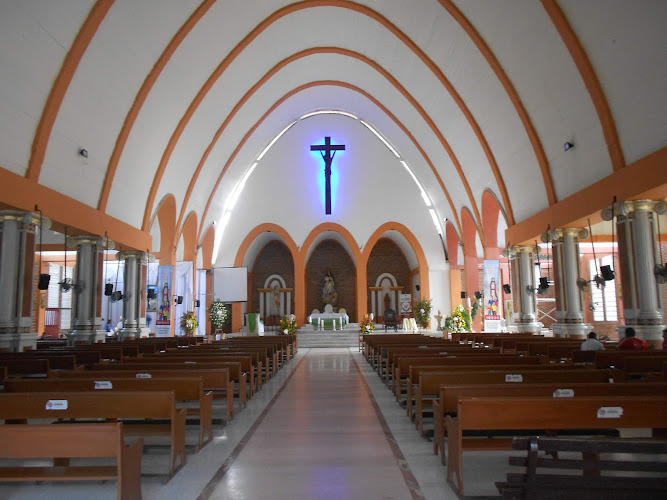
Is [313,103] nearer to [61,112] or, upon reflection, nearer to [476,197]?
[476,197]

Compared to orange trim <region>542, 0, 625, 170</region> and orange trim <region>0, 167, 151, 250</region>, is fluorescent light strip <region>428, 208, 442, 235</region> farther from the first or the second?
orange trim <region>542, 0, 625, 170</region>

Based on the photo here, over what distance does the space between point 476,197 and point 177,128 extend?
11.0 m

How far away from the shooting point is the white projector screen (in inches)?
971

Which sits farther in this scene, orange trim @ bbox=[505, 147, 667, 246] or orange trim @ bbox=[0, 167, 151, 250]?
orange trim @ bbox=[0, 167, 151, 250]

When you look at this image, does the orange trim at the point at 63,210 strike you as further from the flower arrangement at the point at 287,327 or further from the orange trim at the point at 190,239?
the flower arrangement at the point at 287,327

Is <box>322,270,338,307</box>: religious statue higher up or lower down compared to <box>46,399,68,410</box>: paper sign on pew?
higher up

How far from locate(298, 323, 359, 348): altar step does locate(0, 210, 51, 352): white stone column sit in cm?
1246

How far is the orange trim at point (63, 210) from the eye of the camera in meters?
10.3

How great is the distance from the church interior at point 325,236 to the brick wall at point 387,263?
0.12 m

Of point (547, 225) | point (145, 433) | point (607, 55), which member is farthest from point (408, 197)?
point (145, 433)

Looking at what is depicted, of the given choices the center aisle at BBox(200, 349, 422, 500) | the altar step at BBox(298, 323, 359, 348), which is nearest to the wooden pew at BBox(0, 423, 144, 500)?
the center aisle at BBox(200, 349, 422, 500)

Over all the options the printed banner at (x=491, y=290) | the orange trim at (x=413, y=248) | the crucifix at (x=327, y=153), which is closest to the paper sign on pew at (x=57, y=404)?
the printed banner at (x=491, y=290)

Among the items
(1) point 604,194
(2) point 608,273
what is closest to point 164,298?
(2) point 608,273

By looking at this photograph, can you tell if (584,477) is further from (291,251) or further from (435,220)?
(435,220)
